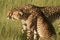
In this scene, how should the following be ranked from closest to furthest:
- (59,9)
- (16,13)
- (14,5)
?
(16,13) < (59,9) < (14,5)

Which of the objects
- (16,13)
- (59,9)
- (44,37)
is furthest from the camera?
(59,9)

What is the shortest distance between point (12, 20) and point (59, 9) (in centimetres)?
105

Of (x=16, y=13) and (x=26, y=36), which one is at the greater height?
(x=16, y=13)

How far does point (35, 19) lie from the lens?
689cm

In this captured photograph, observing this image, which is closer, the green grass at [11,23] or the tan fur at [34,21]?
the tan fur at [34,21]

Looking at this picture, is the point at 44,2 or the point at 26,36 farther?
the point at 44,2

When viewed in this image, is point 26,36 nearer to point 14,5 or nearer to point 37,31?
point 37,31

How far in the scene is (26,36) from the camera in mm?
7160

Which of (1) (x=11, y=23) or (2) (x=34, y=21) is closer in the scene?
(2) (x=34, y=21)

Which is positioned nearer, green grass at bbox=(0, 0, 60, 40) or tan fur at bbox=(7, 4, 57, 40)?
tan fur at bbox=(7, 4, 57, 40)

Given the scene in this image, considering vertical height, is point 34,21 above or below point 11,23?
above

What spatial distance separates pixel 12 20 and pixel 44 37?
1.16 meters

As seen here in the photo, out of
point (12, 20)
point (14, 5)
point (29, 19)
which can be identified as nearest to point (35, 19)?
point (29, 19)

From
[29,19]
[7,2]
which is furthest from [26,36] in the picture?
[7,2]
